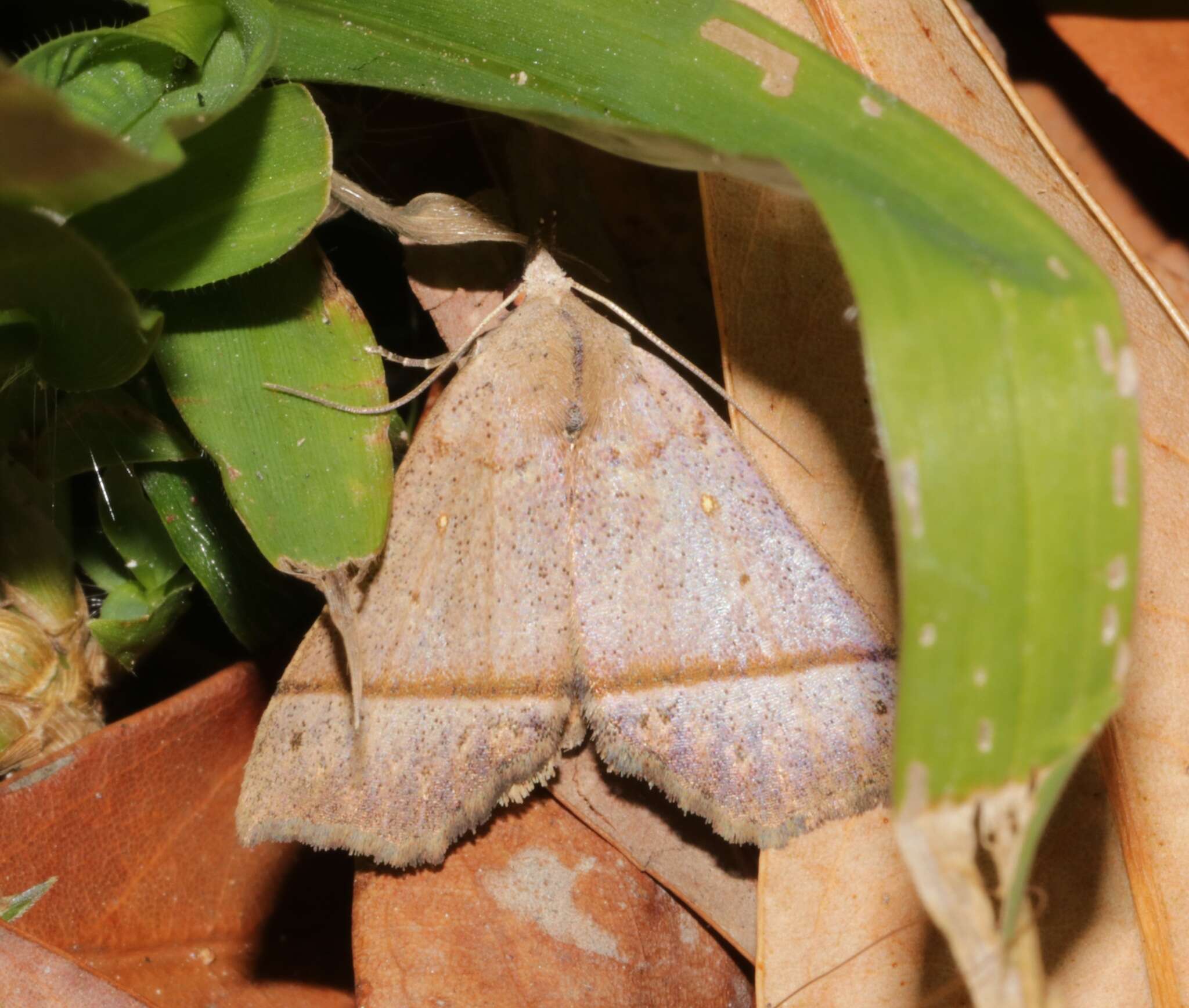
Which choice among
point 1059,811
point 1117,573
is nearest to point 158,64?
point 1117,573

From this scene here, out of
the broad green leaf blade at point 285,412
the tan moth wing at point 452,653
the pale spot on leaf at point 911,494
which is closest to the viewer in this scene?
the pale spot on leaf at point 911,494

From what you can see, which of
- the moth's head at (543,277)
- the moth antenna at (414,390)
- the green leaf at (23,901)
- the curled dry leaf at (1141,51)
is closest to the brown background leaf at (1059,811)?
the moth's head at (543,277)

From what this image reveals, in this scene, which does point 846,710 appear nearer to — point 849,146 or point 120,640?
point 849,146

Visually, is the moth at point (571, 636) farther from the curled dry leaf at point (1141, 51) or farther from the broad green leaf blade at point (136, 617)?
the curled dry leaf at point (1141, 51)

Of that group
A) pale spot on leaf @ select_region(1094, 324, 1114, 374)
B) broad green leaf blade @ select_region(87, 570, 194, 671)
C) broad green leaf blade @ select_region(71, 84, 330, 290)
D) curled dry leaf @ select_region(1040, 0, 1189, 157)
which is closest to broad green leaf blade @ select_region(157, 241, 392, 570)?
broad green leaf blade @ select_region(71, 84, 330, 290)

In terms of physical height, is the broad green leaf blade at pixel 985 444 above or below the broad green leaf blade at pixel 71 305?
above

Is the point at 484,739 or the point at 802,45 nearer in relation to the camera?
the point at 802,45

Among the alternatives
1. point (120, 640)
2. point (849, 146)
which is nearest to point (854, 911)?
point (849, 146)
